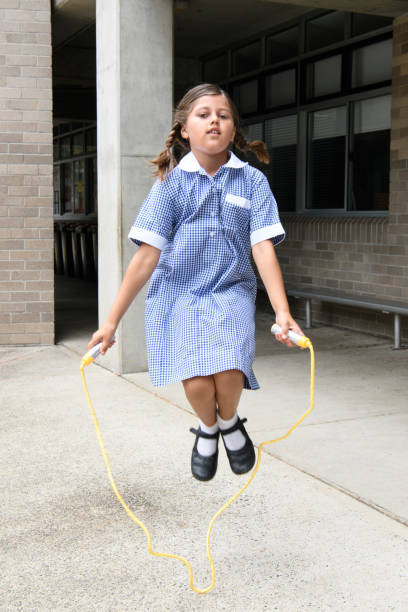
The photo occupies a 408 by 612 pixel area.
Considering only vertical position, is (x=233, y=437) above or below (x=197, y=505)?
above

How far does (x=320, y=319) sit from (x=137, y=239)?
8206 millimetres

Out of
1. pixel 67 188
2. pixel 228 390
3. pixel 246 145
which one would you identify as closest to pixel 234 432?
pixel 228 390

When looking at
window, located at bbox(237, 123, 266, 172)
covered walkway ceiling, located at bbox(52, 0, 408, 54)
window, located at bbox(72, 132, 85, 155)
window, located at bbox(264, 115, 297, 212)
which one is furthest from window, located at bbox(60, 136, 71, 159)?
window, located at bbox(264, 115, 297, 212)

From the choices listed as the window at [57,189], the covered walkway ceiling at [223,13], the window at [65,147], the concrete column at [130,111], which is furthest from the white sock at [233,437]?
the window at [57,189]

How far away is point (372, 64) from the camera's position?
10414 mm

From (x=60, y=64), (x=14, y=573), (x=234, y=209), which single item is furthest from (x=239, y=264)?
(x=60, y=64)

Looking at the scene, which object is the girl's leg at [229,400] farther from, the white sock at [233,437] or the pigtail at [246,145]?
the pigtail at [246,145]

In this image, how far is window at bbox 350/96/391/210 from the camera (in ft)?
33.5

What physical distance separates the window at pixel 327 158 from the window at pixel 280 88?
0.70 metres

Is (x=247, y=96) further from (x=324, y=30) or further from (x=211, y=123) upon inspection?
(x=211, y=123)

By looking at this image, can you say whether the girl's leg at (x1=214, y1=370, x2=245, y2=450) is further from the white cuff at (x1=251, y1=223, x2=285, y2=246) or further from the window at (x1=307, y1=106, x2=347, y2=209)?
the window at (x1=307, y1=106, x2=347, y2=209)

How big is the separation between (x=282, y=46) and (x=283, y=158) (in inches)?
66.8

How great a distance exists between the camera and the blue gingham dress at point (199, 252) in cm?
326

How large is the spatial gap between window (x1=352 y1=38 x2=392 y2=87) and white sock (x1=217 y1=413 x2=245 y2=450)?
7.73 metres
